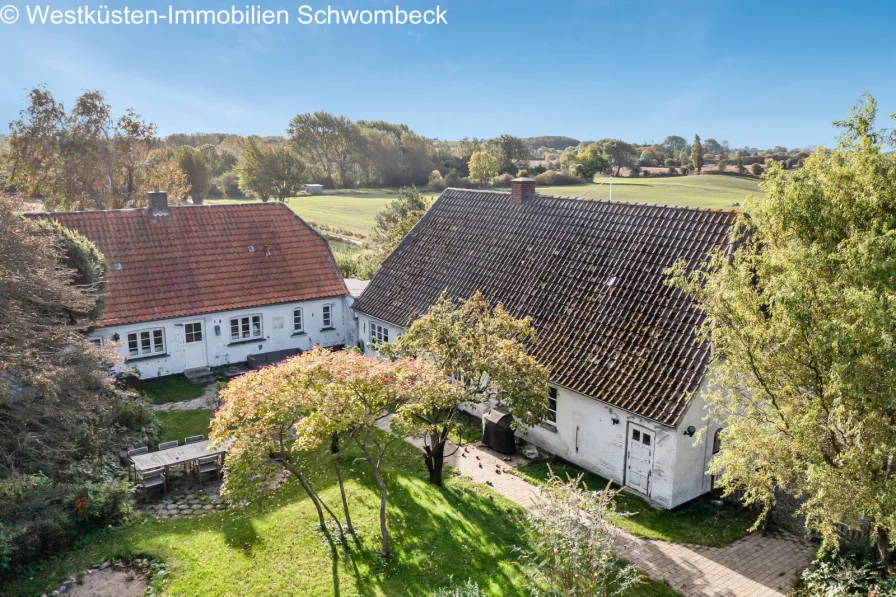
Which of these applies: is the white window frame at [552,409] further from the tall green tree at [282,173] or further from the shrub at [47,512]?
the tall green tree at [282,173]

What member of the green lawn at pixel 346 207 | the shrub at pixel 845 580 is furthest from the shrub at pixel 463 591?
the green lawn at pixel 346 207

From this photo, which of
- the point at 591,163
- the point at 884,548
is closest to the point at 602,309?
the point at 884,548

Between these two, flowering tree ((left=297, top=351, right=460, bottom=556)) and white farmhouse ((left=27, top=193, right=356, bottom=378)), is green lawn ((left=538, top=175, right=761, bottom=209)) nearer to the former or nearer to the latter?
white farmhouse ((left=27, top=193, right=356, bottom=378))

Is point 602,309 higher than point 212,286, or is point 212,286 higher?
point 602,309

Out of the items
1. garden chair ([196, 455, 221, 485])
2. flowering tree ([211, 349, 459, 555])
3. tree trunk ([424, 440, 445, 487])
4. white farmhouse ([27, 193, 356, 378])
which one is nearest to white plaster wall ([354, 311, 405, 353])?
white farmhouse ([27, 193, 356, 378])

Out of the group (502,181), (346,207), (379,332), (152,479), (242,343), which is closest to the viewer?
(152,479)

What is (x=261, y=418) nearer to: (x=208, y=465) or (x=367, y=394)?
(x=367, y=394)
